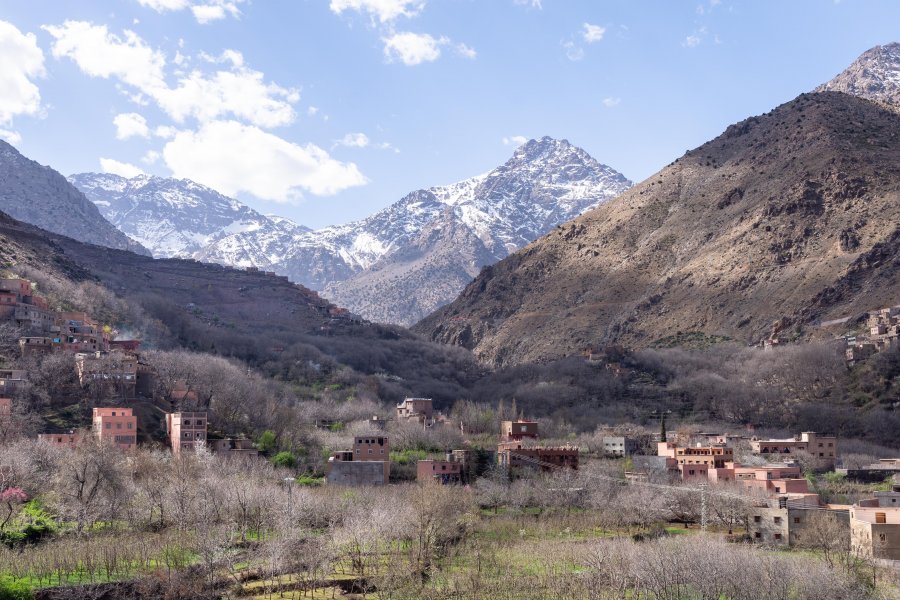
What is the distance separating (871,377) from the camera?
10281 centimetres

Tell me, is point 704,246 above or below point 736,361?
above

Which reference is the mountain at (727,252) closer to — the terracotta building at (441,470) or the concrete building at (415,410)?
the concrete building at (415,410)

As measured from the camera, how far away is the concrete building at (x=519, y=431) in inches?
3755

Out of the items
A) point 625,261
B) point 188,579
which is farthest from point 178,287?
point 188,579

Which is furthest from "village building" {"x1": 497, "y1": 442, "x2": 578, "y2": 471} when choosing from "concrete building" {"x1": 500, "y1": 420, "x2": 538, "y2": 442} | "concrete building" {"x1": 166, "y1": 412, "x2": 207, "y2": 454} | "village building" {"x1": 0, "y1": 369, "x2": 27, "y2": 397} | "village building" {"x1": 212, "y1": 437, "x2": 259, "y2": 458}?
"village building" {"x1": 0, "y1": 369, "x2": 27, "y2": 397}

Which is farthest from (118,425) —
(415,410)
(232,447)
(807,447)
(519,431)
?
(807,447)

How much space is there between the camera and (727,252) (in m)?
138

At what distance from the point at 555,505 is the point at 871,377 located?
145 feet

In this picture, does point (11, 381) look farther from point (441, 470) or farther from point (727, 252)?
point (727, 252)

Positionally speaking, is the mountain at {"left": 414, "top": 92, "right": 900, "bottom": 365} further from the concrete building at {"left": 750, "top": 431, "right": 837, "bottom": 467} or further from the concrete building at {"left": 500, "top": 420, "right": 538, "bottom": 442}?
the concrete building at {"left": 500, "top": 420, "right": 538, "bottom": 442}

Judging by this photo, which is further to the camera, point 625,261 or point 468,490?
point 625,261

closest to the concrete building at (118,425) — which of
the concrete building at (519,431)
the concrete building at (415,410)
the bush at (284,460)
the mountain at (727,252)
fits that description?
the bush at (284,460)

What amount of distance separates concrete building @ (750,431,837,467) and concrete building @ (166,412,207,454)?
Answer: 144 feet

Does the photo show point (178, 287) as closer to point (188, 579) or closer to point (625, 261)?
point (625, 261)
